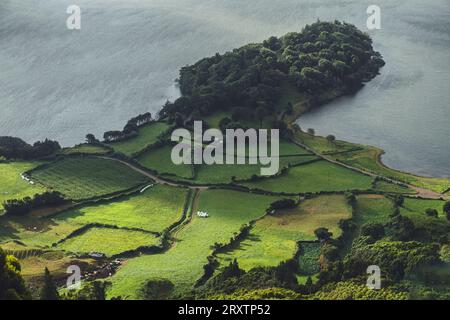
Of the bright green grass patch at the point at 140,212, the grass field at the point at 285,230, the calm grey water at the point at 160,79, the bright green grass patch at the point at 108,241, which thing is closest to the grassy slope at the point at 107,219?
the bright green grass patch at the point at 140,212

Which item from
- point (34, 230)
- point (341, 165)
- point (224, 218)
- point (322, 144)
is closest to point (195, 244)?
point (224, 218)

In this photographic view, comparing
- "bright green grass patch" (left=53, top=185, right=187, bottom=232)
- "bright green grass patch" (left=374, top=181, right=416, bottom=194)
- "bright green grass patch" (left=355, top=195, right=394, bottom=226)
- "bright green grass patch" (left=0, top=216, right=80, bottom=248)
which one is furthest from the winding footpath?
"bright green grass patch" (left=0, top=216, right=80, bottom=248)

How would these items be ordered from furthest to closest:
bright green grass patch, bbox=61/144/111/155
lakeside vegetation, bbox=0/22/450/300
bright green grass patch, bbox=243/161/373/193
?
bright green grass patch, bbox=61/144/111/155 → bright green grass patch, bbox=243/161/373/193 → lakeside vegetation, bbox=0/22/450/300

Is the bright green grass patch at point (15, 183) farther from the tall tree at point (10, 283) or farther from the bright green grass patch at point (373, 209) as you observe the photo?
the bright green grass patch at point (373, 209)

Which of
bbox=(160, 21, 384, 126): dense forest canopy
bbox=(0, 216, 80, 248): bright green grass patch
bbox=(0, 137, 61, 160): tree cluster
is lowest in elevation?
bbox=(0, 216, 80, 248): bright green grass patch

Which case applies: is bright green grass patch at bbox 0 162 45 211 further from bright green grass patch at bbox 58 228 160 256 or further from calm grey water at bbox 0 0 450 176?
calm grey water at bbox 0 0 450 176
